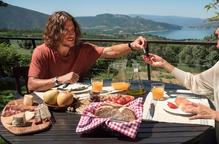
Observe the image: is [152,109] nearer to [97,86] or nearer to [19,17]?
[97,86]

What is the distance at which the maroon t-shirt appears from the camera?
9.45ft

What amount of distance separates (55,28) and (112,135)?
145 centimetres

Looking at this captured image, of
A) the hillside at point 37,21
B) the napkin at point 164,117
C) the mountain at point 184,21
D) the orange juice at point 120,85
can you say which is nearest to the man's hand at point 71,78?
the orange juice at point 120,85

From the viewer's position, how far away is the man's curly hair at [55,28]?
298 cm

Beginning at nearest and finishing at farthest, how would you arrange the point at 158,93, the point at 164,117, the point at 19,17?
the point at 164,117, the point at 158,93, the point at 19,17

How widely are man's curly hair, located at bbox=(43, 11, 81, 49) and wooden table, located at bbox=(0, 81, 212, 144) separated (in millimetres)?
1176

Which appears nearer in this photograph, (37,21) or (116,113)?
(116,113)

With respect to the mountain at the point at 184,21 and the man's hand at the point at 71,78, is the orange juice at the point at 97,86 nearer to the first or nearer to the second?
the man's hand at the point at 71,78

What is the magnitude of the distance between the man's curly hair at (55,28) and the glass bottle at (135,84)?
0.75 meters

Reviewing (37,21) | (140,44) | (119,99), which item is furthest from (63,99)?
(37,21)

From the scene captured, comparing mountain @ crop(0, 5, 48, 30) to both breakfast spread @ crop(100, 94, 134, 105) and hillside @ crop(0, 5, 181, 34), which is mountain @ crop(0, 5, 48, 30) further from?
breakfast spread @ crop(100, 94, 134, 105)

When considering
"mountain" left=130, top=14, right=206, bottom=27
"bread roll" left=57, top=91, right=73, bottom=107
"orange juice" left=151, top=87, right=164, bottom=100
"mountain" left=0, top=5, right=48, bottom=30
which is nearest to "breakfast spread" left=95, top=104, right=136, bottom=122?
"bread roll" left=57, top=91, right=73, bottom=107

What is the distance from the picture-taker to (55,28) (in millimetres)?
2982

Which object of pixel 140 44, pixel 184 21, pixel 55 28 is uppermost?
pixel 55 28
